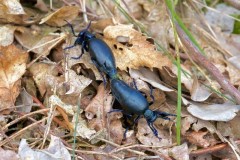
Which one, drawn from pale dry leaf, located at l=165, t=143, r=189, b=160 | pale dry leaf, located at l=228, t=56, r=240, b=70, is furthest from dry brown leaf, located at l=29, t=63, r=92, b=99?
pale dry leaf, located at l=228, t=56, r=240, b=70

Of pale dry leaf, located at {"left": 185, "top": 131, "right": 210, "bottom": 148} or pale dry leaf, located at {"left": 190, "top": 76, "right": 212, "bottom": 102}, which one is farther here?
pale dry leaf, located at {"left": 190, "top": 76, "right": 212, "bottom": 102}

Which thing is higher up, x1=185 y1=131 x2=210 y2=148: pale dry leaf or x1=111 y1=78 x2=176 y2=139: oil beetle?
x1=111 y1=78 x2=176 y2=139: oil beetle

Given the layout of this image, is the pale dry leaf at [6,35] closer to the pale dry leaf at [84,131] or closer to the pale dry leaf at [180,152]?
the pale dry leaf at [84,131]

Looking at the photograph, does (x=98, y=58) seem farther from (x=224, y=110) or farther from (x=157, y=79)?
(x=224, y=110)

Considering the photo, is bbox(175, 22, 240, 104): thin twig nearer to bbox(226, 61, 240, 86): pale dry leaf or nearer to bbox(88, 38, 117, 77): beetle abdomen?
bbox(226, 61, 240, 86): pale dry leaf

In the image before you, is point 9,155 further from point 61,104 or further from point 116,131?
point 116,131

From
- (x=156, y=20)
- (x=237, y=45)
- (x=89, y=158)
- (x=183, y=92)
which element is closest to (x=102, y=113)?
(x=89, y=158)

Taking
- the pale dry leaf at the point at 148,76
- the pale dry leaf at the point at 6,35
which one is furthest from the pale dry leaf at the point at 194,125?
the pale dry leaf at the point at 6,35
